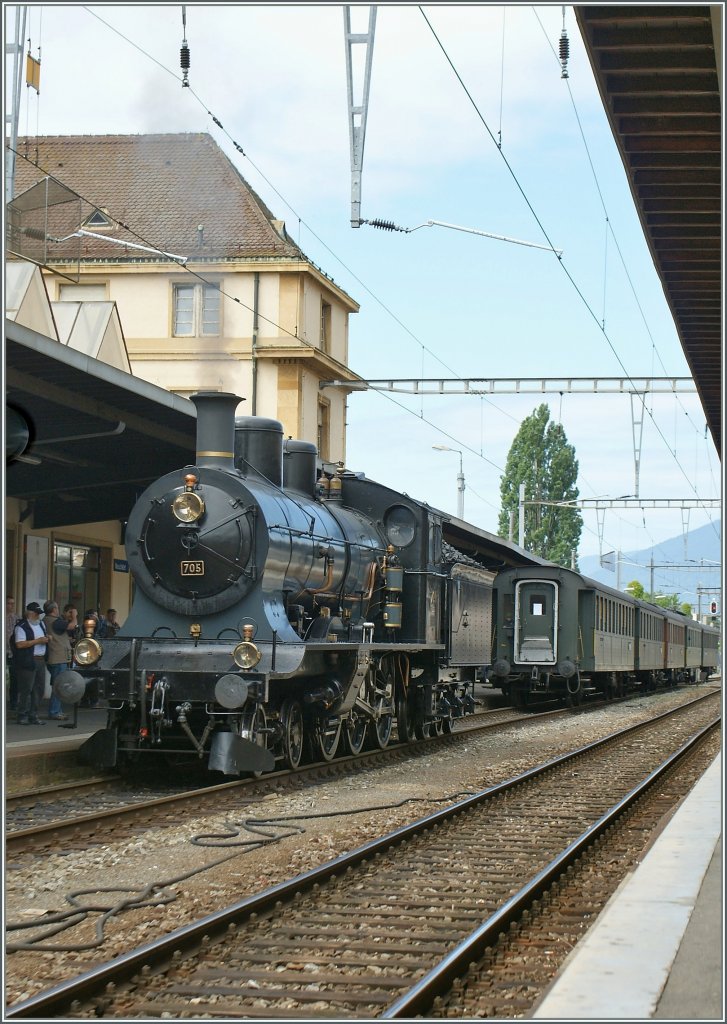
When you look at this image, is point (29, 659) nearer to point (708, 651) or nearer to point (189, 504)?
point (189, 504)

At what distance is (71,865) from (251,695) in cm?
313

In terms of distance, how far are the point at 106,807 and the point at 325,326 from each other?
29641 millimetres

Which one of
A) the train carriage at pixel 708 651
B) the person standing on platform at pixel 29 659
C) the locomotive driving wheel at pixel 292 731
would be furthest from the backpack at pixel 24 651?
the train carriage at pixel 708 651

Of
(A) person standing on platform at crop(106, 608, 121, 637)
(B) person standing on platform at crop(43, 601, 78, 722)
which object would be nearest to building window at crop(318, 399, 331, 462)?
(A) person standing on platform at crop(106, 608, 121, 637)

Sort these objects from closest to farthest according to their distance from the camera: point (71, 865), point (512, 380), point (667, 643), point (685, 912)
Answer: point (685, 912), point (71, 865), point (512, 380), point (667, 643)

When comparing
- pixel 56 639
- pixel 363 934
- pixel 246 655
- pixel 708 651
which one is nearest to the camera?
pixel 363 934

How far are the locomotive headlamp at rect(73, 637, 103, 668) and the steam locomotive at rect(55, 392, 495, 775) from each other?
0.01 meters

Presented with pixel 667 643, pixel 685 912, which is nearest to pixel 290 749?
pixel 685 912

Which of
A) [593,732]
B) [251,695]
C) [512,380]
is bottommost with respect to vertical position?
[593,732]

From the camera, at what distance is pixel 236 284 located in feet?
119

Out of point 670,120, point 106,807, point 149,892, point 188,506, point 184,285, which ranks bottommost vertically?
point 106,807

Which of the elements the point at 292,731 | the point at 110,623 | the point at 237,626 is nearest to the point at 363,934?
the point at 237,626

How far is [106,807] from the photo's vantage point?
34.3ft

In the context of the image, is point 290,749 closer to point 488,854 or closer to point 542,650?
point 488,854
